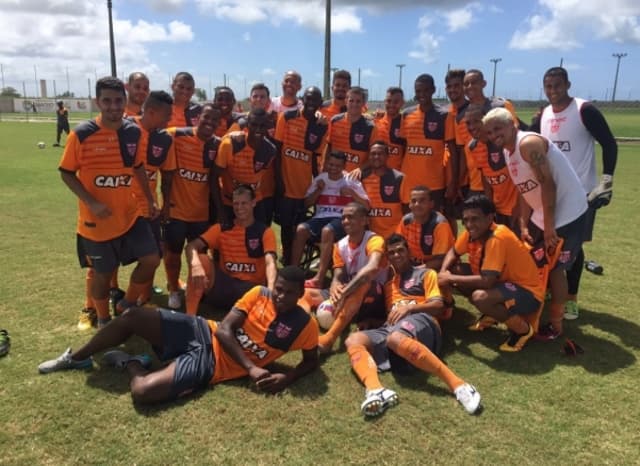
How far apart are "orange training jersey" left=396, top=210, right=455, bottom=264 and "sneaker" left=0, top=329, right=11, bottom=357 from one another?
3.71 m

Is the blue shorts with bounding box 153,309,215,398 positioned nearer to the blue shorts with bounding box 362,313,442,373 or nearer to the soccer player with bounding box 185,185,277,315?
the soccer player with bounding box 185,185,277,315

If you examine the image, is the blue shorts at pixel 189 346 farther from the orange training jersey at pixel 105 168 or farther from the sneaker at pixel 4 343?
the sneaker at pixel 4 343

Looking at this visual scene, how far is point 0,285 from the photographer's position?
5.75 meters

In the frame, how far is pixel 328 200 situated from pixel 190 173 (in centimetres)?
165

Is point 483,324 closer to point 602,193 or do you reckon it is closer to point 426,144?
point 602,193

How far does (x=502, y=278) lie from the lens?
15.2ft

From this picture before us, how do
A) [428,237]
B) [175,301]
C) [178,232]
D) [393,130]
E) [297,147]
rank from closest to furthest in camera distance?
1. [428,237]
2. [175,301]
3. [178,232]
4. [297,147]
5. [393,130]

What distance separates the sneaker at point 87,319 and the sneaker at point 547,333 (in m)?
4.20

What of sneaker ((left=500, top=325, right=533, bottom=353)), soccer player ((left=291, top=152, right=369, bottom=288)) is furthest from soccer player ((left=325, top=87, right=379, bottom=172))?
sneaker ((left=500, top=325, right=533, bottom=353))

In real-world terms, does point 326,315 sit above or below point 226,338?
below

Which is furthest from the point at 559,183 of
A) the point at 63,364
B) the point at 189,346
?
the point at 63,364

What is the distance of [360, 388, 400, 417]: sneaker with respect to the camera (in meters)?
3.39

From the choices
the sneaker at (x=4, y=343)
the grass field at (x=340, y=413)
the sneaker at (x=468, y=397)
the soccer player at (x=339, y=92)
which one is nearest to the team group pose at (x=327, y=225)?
the sneaker at (x=468, y=397)

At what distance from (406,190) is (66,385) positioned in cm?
426
